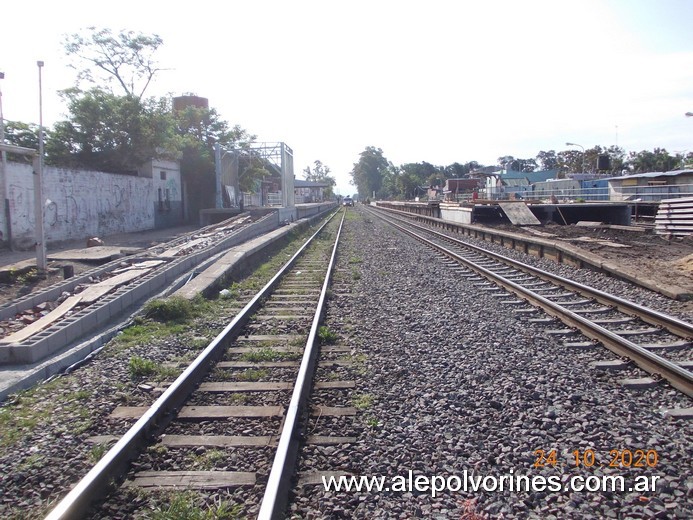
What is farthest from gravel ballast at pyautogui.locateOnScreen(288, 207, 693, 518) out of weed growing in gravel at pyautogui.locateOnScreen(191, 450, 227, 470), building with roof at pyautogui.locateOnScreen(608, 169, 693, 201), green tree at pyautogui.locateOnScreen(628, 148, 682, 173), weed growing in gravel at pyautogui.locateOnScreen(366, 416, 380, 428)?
green tree at pyautogui.locateOnScreen(628, 148, 682, 173)

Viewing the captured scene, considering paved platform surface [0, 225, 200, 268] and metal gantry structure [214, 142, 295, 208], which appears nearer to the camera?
paved platform surface [0, 225, 200, 268]

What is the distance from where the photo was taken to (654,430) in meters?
4.49

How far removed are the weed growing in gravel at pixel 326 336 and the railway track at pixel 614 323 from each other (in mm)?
2875

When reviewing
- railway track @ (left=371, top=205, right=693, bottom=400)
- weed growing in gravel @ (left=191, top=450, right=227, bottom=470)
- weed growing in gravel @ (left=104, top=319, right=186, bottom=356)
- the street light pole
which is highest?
the street light pole

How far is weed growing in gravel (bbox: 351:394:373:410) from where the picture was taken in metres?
5.11

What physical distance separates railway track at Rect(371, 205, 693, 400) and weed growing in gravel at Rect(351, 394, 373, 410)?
247cm

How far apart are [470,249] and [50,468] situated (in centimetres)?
1579

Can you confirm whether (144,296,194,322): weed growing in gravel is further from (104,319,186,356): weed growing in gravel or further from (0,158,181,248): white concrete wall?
(0,158,181,248): white concrete wall

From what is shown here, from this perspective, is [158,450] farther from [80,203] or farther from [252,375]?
[80,203]

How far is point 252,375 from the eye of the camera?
19.5ft

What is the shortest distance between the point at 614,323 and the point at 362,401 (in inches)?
175

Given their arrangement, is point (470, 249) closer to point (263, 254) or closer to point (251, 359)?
point (263, 254)

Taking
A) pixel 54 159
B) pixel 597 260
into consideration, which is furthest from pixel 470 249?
pixel 54 159

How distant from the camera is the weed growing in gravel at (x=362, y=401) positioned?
5.11 meters
